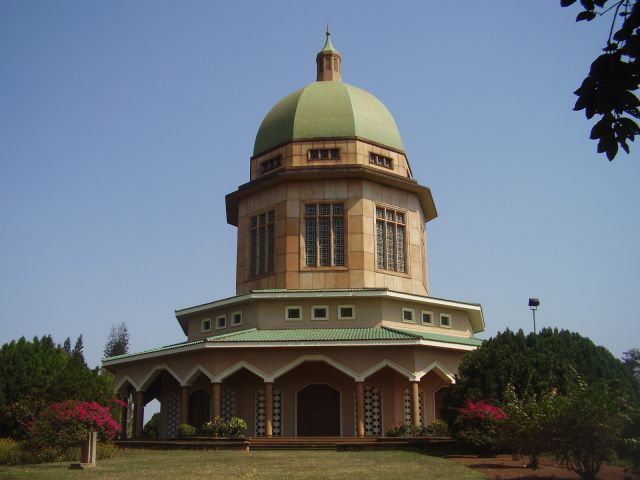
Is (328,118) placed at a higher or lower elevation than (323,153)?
higher

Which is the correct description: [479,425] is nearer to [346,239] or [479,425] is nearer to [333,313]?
[333,313]

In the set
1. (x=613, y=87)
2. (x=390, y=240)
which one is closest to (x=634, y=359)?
(x=390, y=240)

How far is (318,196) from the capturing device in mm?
38656

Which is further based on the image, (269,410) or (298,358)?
(298,358)

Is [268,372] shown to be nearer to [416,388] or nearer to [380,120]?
[416,388]

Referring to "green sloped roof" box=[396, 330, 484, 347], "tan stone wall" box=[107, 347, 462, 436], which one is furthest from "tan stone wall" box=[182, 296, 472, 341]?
"tan stone wall" box=[107, 347, 462, 436]

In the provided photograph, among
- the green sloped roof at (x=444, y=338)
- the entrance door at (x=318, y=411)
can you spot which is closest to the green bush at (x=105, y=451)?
the entrance door at (x=318, y=411)

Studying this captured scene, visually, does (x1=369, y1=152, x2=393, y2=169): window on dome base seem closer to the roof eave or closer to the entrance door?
the roof eave

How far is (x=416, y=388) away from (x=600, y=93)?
84.8 feet

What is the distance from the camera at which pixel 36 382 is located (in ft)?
103

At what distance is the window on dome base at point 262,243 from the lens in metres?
38.8

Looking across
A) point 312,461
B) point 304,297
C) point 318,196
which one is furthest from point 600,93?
point 318,196

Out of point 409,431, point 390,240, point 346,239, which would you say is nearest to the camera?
point 409,431

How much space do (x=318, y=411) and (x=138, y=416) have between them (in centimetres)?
886
